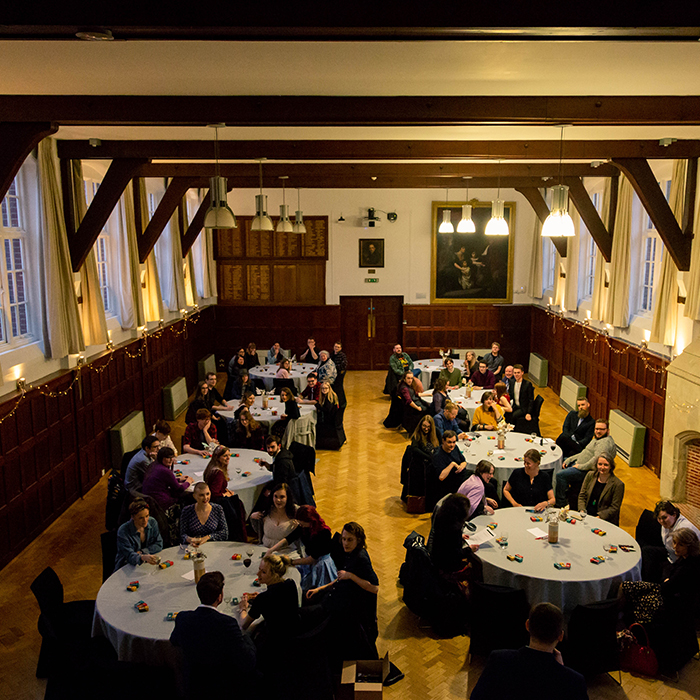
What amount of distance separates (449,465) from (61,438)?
4.75 meters

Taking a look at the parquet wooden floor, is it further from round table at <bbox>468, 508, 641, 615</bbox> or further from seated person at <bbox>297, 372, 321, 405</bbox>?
seated person at <bbox>297, 372, 321, 405</bbox>

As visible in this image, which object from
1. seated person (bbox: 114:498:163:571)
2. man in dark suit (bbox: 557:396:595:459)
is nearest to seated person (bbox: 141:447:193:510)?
seated person (bbox: 114:498:163:571)

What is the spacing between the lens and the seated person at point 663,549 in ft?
18.0

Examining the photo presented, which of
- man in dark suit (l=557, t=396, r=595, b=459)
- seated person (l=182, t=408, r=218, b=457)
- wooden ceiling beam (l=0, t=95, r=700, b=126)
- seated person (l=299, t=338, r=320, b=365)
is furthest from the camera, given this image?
seated person (l=299, t=338, r=320, b=365)

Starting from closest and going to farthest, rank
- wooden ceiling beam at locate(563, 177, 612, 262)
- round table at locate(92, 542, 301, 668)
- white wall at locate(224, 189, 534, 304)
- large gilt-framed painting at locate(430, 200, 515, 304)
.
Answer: round table at locate(92, 542, 301, 668), wooden ceiling beam at locate(563, 177, 612, 262), large gilt-framed painting at locate(430, 200, 515, 304), white wall at locate(224, 189, 534, 304)

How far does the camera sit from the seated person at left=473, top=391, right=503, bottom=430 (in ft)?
29.6

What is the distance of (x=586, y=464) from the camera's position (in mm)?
7457

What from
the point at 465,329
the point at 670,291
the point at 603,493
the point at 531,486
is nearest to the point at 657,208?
the point at 670,291

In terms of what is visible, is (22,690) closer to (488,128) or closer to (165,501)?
(165,501)

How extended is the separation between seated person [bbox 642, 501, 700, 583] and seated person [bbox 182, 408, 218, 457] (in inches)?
191

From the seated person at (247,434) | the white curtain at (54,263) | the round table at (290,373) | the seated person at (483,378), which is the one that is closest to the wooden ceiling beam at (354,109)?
the white curtain at (54,263)
